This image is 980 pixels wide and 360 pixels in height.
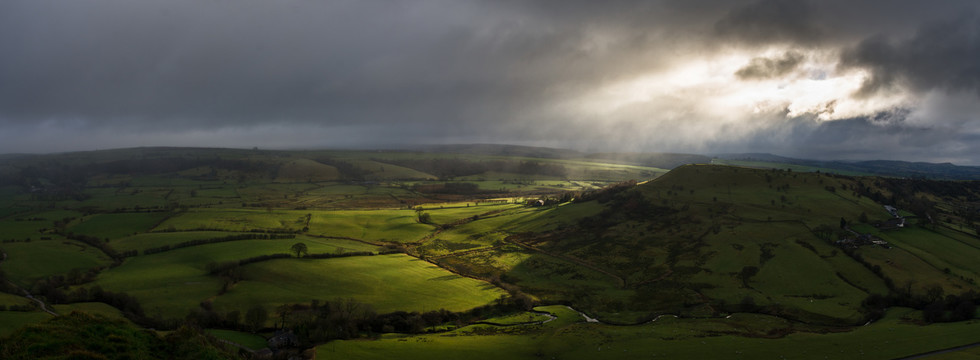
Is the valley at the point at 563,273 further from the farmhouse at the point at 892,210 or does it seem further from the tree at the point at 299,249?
the farmhouse at the point at 892,210

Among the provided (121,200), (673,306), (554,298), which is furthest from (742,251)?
(121,200)

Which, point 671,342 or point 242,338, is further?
point 242,338

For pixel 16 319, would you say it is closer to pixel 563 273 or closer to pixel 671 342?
pixel 671 342

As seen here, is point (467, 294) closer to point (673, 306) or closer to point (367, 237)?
point (673, 306)

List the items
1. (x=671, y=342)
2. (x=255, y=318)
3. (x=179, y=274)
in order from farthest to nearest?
(x=179, y=274), (x=255, y=318), (x=671, y=342)

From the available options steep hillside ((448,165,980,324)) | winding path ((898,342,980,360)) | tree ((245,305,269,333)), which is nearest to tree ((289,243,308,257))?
tree ((245,305,269,333))

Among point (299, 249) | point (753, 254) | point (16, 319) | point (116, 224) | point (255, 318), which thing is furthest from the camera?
point (116, 224)

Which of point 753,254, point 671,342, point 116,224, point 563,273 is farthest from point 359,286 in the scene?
point 116,224

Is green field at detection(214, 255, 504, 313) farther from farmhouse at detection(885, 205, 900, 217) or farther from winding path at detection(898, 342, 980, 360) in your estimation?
farmhouse at detection(885, 205, 900, 217)
